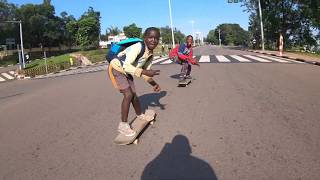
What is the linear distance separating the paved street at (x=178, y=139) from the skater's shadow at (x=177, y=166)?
0.01 metres

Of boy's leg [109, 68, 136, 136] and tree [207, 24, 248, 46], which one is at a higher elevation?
tree [207, 24, 248, 46]

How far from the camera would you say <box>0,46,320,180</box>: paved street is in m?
4.46

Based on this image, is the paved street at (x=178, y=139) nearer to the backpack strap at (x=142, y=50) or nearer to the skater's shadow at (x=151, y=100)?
the skater's shadow at (x=151, y=100)

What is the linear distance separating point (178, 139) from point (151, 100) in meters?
3.61

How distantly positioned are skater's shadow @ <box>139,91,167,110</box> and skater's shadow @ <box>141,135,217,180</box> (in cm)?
311

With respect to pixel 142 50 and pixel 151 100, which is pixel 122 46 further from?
pixel 151 100

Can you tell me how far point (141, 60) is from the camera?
5.91 metres

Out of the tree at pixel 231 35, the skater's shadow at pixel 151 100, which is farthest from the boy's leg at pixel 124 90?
the tree at pixel 231 35

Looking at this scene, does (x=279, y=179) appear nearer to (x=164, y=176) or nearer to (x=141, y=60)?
(x=164, y=176)

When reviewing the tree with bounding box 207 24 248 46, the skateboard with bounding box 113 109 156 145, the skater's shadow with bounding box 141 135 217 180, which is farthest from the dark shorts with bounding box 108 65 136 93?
the tree with bounding box 207 24 248 46

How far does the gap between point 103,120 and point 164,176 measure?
3.25 m

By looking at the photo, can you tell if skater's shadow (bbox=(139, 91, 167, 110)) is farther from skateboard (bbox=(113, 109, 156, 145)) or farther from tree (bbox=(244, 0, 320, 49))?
tree (bbox=(244, 0, 320, 49))

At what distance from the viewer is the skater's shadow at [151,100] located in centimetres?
848

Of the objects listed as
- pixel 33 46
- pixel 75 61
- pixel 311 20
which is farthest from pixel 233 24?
pixel 75 61
